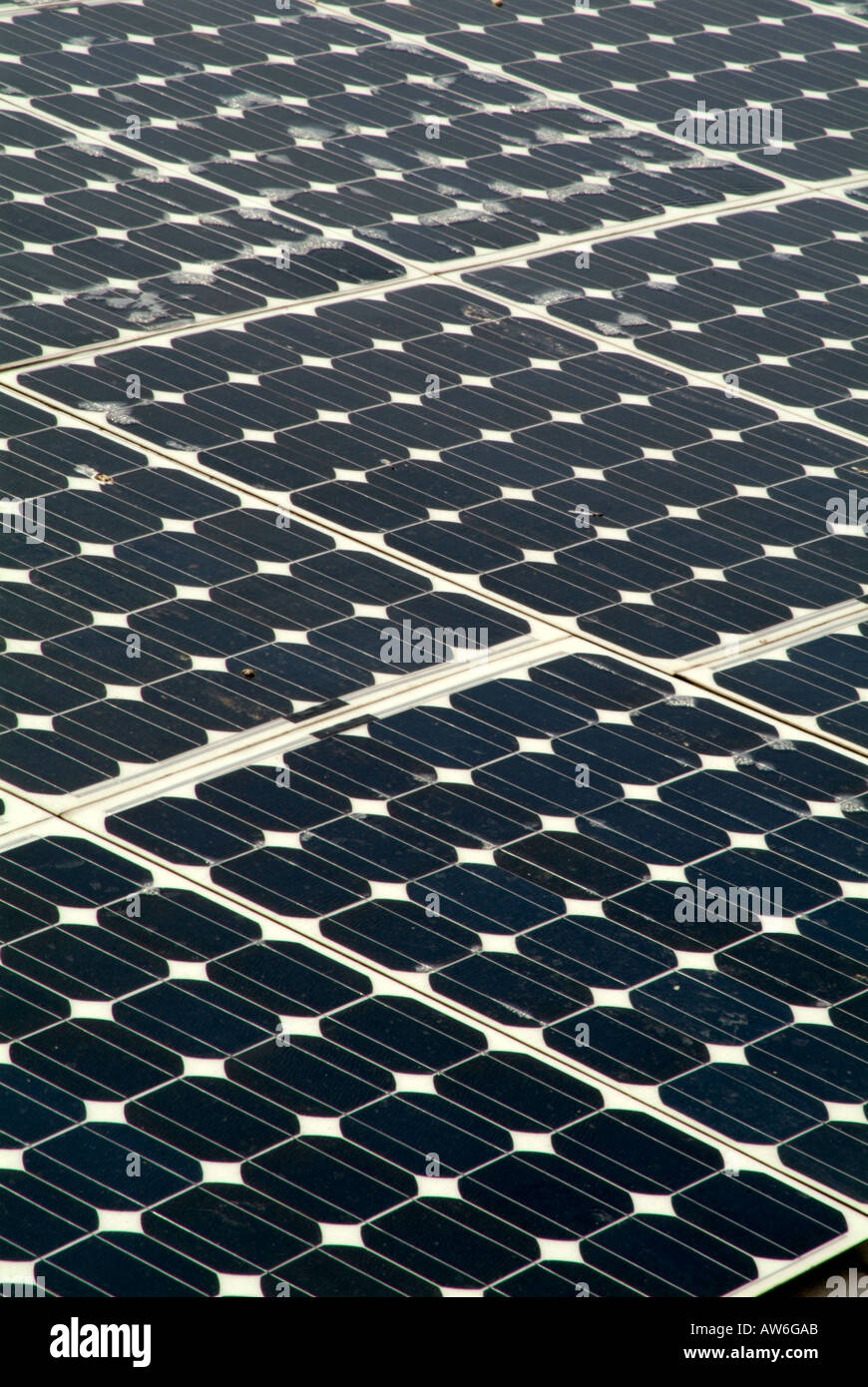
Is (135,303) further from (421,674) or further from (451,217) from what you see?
(421,674)

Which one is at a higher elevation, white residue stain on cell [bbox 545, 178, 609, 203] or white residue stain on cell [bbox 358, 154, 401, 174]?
white residue stain on cell [bbox 358, 154, 401, 174]

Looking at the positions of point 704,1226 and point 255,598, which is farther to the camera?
point 255,598

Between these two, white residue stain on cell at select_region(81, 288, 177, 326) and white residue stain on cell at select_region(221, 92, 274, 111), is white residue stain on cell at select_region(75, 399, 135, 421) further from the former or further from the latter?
white residue stain on cell at select_region(221, 92, 274, 111)

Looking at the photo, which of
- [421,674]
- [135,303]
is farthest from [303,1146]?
[135,303]

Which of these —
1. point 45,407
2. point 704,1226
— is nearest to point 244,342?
point 45,407

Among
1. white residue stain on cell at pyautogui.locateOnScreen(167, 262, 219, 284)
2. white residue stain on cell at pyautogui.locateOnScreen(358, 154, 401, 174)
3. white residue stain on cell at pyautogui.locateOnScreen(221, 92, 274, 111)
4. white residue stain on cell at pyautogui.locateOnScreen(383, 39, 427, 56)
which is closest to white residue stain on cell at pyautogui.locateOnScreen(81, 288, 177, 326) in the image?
white residue stain on cell at pyautogui.locateOnScreen(167, 262, 219, 284)

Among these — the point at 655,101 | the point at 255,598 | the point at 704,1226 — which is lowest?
the point at 704,1226

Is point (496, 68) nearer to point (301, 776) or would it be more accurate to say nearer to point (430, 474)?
point (430, 474)

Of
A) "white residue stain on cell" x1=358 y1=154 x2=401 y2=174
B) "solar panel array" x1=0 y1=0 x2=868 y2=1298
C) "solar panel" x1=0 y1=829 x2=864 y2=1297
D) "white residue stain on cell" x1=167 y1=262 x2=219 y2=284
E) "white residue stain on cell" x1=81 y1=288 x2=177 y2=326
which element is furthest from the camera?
"white residue stain on cell" x1=358 y1=154 x2=401 y2=174

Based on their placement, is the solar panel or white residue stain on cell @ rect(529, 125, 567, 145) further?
white residue stain on cell @ rect(529, 125, 567, 145)

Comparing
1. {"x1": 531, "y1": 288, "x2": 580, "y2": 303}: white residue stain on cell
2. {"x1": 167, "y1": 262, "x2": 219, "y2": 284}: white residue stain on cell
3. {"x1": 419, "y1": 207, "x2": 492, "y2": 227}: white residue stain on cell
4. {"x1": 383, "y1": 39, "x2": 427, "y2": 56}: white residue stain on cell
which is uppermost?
{"x1": 383, "y1": 39, "x2": 427, "y2": 56}: white residue stain on cell
